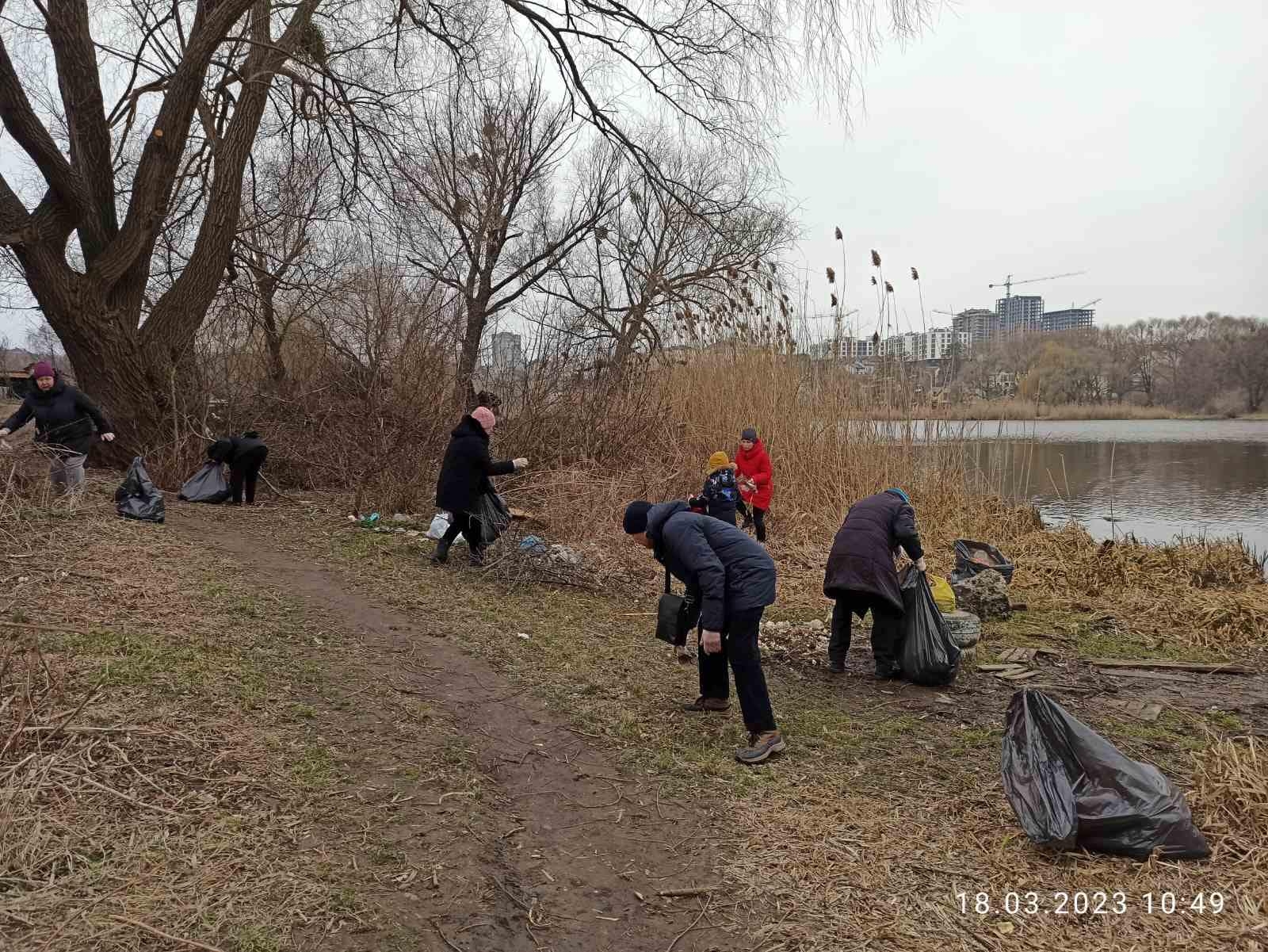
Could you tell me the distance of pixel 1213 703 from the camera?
18.1 ft

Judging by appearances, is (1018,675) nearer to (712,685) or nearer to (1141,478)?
(712,685)

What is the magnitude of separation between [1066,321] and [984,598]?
1982 centimetres

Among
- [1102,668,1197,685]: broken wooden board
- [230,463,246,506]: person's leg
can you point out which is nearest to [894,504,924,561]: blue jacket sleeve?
[1102,668,1197,685]: broken wooden board

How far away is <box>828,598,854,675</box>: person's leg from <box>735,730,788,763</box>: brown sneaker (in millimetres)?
1831

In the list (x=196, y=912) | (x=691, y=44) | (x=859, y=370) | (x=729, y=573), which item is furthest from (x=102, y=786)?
(x=859, y=370)

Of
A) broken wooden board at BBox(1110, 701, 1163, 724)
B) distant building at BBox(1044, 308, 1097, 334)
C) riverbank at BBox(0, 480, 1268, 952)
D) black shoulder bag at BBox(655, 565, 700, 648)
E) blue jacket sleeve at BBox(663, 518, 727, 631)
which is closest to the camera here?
riverbank at BBox(0, 480, 1268, 952)

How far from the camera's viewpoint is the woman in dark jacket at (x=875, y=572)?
5.74m

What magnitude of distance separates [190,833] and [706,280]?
13630mm

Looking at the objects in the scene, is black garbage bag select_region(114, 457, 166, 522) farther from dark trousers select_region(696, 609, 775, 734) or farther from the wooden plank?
the wooden plank

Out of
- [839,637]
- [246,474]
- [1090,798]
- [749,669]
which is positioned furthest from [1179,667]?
[246,474]

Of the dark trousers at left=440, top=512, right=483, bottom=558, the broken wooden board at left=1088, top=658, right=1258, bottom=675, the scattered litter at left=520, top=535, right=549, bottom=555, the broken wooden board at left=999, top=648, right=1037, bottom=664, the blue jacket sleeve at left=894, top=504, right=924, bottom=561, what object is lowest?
the broken wooden board at left=1088, top=658, right=1258, bottom=675

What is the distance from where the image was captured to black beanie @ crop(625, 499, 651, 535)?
4359mm

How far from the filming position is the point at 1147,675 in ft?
20.2

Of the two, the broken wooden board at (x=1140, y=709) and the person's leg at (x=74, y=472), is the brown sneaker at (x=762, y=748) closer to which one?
the broken wooden board at (x=1140, y=709)
